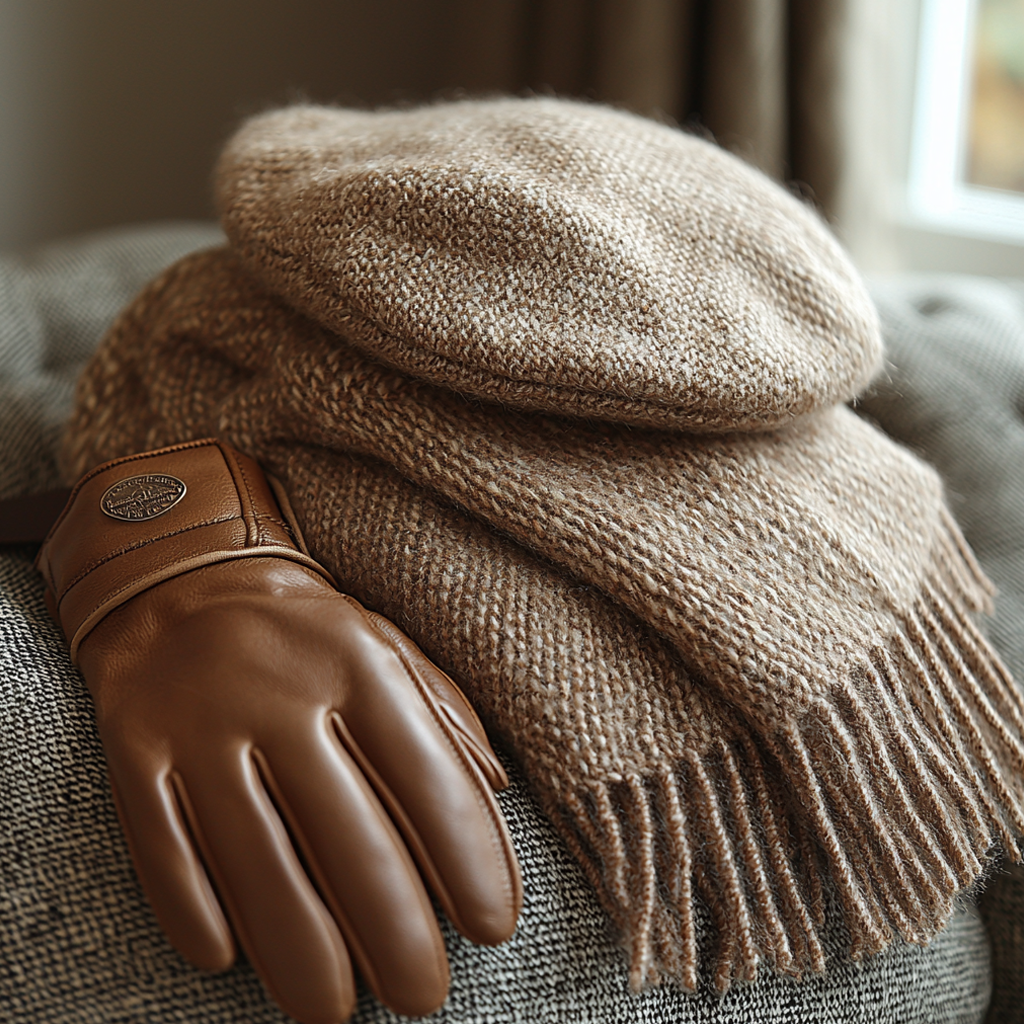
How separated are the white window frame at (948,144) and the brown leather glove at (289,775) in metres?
1.23

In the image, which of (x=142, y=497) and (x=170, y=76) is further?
(x=170, y=76)

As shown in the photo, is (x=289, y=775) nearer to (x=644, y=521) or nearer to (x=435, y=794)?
(x=435, y=794)

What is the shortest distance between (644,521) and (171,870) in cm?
27

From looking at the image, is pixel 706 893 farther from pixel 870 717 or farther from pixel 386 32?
pixel 386 32

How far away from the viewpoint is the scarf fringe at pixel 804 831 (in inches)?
17.3

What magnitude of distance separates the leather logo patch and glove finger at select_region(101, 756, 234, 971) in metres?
0.14

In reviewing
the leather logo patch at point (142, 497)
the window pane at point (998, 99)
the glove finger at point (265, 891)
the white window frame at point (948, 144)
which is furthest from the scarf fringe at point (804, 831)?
the window pane at point (998, 99)

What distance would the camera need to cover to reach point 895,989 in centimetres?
49

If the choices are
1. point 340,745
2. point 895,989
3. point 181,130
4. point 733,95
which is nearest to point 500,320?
point 340,745

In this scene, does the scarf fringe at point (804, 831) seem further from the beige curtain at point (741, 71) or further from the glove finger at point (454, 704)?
the beige curtain at point (741, 71)

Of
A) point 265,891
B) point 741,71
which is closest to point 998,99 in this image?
point 741,71

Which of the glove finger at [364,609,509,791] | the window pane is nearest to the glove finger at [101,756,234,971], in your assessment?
the glove finger at [364,609,509,791]

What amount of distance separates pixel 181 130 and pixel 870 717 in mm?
1537

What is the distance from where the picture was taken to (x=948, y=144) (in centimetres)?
140
